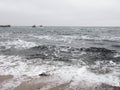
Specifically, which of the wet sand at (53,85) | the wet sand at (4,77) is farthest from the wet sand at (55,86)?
the wet sand at (4,77)

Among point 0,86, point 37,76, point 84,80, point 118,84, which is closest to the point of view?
point 0,86

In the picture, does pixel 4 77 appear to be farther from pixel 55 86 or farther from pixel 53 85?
pixel 55 86

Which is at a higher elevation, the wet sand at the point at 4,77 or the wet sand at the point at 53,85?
the wet sand at the point at 53,85

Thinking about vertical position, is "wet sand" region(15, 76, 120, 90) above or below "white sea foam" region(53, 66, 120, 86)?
above

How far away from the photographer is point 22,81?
612 cm

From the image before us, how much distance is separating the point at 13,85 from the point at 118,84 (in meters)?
4.37

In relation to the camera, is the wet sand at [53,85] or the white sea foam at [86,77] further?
the white sea foam at [86,77]

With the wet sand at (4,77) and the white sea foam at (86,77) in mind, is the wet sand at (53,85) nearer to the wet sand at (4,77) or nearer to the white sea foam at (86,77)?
the wet sand at (4,77)

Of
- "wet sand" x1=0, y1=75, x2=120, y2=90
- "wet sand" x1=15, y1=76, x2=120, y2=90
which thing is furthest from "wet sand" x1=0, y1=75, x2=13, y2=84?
"wet sand" x1=15, y1=76, x2=120, y2=90

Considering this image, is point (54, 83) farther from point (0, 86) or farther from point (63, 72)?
point (0, 86)

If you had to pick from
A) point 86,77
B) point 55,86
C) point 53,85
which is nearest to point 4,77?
point 53,85

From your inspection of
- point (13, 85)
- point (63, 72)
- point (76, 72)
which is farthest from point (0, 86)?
point (76, 72)

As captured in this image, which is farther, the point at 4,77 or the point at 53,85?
the point at 4,77

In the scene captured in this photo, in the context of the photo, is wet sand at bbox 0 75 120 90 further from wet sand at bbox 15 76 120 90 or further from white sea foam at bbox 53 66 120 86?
white sea foam at bbox 53 66 120 86
